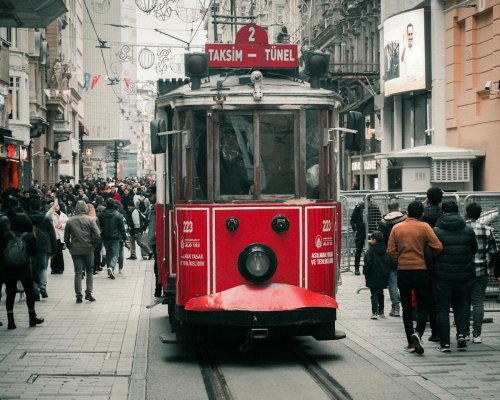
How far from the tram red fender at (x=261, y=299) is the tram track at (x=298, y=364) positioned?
0.70 m

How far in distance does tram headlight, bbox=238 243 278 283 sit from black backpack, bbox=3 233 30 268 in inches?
156

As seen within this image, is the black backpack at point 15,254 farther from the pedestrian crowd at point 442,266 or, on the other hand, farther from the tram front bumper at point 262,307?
the pedestrian crowd at point 442,266

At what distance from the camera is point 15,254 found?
1369cm

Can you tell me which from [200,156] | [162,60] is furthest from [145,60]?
[200,156]

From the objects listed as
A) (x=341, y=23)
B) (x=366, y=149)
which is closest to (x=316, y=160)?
(x=366, y=149)

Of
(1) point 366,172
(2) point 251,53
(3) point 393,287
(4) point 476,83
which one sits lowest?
(3) point 393,287

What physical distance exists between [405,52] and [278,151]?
23471mm

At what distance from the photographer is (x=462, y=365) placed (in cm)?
1109

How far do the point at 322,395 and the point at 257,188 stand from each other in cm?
270

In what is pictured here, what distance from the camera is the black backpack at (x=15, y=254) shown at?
44.7 feet

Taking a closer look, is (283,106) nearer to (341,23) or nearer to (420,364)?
(420,364)

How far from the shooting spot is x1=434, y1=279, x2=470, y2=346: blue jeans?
38.8 feet

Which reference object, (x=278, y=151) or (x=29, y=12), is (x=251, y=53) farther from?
(x=29, y=12)

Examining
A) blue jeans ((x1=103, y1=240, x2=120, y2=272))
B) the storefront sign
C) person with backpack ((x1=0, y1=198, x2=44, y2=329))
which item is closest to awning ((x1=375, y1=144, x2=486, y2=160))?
blue jeans ((x1=103, y1=240, x2=120, y2=272))
